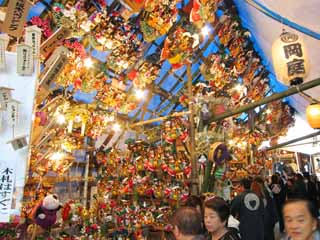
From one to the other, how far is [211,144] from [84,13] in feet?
9.50

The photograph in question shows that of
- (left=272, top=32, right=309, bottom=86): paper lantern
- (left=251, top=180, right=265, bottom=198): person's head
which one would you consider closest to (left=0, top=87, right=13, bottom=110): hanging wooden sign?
(left=272, top=32, right=309, bottom=86): paper lantern

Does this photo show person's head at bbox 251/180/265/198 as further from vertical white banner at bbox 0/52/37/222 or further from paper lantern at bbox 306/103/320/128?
vertical white banner at bbox 0/52/37/222

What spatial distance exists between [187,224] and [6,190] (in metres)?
1.16

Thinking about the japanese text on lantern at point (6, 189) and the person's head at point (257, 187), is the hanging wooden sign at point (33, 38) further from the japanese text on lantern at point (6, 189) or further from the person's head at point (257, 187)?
the person's head at point (257, 187)

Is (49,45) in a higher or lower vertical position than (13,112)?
higher

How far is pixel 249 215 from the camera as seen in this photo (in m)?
3.48

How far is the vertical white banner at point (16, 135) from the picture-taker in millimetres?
1411

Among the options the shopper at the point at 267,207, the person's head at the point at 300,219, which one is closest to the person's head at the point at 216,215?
the person's head at the point at 300,219

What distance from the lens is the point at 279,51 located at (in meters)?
3.59

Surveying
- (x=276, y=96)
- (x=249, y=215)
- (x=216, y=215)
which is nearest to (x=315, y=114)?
(x=276, y=96)

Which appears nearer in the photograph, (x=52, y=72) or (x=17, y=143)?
(x=17, y=143)

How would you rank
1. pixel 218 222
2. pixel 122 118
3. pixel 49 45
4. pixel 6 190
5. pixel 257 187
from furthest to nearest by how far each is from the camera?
pixel 122 118 → pixel 257 187 → pixel 49 45 → pixel 218 222 → pixel 6 190

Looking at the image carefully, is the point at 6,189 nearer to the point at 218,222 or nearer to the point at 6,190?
the point at 6,190

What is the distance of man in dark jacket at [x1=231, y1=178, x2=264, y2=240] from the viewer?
3.44 meters
